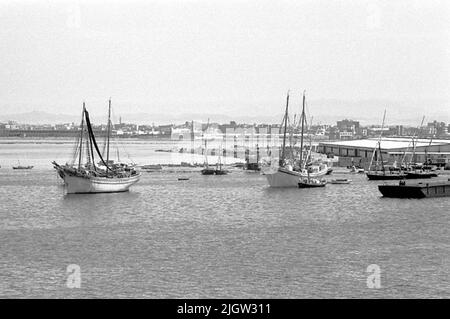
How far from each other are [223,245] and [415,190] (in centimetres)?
2627

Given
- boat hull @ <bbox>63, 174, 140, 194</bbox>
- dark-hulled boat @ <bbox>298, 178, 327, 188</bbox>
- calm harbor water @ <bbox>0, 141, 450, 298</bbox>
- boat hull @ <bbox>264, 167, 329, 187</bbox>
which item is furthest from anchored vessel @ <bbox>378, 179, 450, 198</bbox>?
boat hull @ <bbox>63, 174, 140, 194</bbox>

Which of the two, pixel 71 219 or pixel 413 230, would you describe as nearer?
pixel 413 230

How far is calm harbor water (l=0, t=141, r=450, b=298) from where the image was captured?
23.9m

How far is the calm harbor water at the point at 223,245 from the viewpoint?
23.9 meters

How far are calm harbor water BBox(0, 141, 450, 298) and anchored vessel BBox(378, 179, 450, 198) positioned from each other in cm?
102

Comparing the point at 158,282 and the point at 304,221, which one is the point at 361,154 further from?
the point at 158,282

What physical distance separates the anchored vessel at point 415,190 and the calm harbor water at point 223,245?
1.02 metres

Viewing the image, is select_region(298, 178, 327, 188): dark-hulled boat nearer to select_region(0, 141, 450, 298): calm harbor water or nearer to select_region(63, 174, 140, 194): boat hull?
select_region(0, 141, 450, 298): calm harbor water

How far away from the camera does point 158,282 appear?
24297 mm
